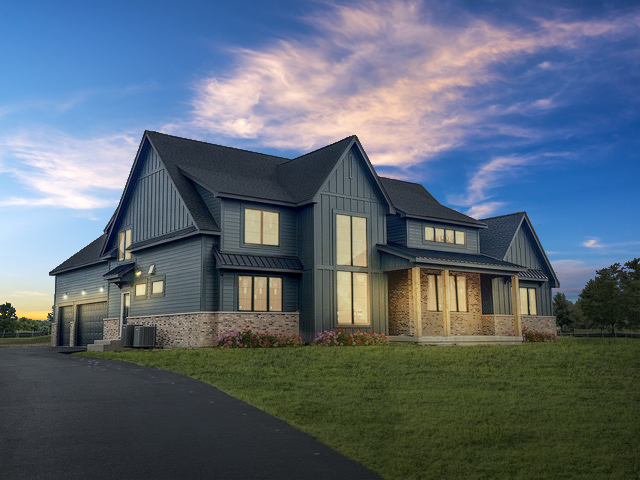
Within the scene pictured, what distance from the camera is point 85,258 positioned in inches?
1542

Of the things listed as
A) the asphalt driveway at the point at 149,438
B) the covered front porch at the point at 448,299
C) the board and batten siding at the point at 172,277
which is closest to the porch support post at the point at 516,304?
the covered front porch at the point at 448,299

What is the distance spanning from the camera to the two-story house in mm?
26344

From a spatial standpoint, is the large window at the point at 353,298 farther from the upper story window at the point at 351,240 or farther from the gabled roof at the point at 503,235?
the gabled roof at the point at 503,235

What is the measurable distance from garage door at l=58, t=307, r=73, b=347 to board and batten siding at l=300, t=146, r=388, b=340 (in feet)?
63.8

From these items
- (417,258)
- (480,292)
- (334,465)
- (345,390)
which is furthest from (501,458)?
(480,292)

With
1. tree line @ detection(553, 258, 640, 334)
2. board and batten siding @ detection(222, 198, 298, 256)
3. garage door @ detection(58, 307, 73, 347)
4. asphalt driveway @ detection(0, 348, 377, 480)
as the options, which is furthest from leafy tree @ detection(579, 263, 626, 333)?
asphalt driveway @ detection(0, 348, 377, 480)

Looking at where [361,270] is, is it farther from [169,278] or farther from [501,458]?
[501,458]

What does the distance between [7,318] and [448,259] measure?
164 feet

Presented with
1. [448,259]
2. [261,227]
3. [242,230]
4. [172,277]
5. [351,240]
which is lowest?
[172,277]

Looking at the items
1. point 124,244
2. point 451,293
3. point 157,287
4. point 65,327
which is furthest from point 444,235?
point 65,327

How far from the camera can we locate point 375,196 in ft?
99.3

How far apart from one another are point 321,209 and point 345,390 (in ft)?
51.2

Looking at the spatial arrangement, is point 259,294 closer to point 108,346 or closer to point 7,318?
point 108,346

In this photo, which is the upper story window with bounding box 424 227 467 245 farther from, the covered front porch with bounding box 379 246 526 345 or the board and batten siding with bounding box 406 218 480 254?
the covered front porch with bounding box 379 246 526 345
